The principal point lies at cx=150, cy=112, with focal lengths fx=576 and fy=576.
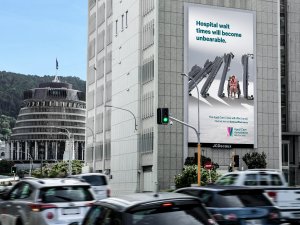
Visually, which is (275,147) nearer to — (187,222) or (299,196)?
(299,196)

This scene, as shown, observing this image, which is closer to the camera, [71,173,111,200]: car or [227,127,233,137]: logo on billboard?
[71,173,111,200]: car

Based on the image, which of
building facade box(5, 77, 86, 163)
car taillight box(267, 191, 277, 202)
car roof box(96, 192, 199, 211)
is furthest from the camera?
building facade box(5, 77, 86, 163)

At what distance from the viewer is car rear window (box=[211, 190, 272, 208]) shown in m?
11.9

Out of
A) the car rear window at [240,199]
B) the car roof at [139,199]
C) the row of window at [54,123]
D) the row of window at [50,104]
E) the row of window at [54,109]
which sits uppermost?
the row of window at [50,104]

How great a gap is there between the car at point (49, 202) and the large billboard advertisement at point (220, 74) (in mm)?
53913

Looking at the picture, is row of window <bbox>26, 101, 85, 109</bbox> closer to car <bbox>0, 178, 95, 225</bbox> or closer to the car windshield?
car <bbox>0, 178, 95, 225</bbox>

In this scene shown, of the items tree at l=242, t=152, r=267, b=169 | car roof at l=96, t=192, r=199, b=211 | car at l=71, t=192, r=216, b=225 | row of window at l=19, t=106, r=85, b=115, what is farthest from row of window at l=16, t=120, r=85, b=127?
car at l=71, t=192, r=216, b=225

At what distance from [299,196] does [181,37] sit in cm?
5326

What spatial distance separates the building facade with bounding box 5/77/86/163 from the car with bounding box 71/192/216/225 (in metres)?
182

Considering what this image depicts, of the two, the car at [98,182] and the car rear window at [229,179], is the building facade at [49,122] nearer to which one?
the car at [98,182]

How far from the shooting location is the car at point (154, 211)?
7.22m

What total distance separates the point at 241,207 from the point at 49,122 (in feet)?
594

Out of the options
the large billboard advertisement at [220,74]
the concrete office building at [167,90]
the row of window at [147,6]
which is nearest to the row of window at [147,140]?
the concrete office building at [167,90]

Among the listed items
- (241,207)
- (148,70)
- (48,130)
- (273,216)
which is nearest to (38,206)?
(241,207)
